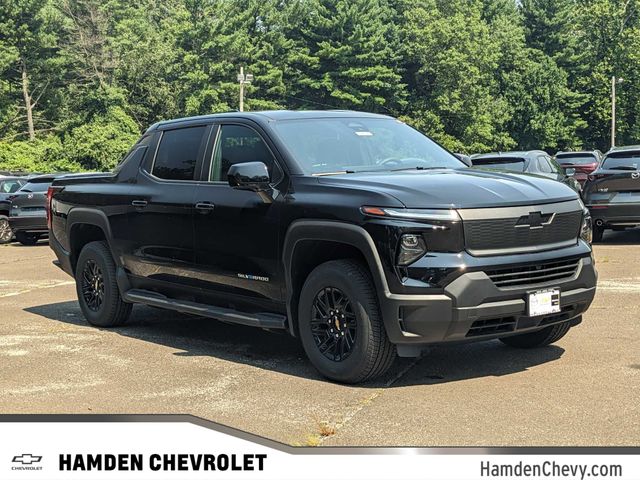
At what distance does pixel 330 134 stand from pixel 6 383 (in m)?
2.98

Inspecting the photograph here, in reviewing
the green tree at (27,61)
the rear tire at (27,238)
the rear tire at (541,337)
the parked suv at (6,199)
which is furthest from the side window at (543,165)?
the green tree at (27,61)

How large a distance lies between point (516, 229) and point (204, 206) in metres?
2.50

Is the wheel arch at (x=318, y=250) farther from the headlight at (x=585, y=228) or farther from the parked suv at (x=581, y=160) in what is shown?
the parked suv at (x=581, y=160)

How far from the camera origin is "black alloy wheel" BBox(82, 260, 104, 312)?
8.57m

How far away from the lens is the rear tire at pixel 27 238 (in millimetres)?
20688

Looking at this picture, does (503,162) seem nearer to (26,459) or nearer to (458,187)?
(458,187)

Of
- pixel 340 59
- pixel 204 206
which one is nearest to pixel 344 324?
pixel 204 206

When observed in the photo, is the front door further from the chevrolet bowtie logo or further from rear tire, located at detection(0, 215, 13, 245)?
rear tire, located at detection(0, 215, 13, 245)

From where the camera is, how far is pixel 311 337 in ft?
20.5

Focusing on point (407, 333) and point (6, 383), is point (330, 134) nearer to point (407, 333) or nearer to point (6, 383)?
point (407, 333)

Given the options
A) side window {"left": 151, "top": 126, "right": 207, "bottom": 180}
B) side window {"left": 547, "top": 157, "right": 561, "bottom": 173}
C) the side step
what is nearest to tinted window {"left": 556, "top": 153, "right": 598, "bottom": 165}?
side window {"left": 547, "top": 157, "right": 561, "bottom": 173}

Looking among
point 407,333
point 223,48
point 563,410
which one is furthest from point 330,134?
point 223,48

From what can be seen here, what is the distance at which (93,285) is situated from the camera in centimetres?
870

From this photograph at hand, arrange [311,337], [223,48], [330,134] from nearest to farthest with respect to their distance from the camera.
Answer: [311,337] < [330,134] < [223,48]
